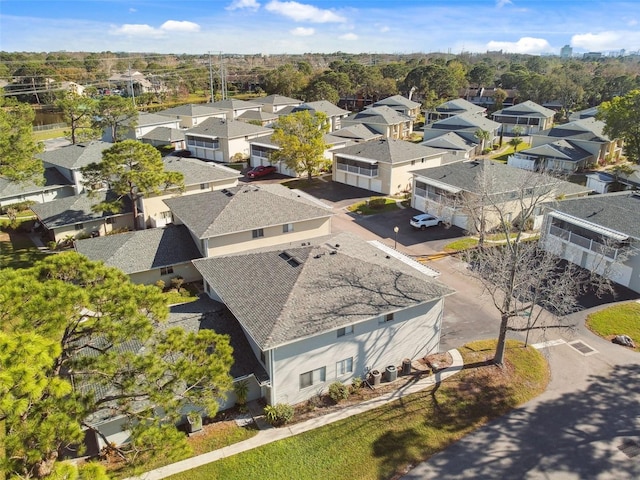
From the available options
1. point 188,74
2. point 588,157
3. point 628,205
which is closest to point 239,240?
point 628,205

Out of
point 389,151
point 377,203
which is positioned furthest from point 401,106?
point 377,203

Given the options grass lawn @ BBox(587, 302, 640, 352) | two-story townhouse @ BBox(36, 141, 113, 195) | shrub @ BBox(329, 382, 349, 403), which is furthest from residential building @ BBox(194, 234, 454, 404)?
two-story townhouse @ BBox(36, 141, 113, 195)

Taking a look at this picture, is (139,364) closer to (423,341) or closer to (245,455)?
(245,455)

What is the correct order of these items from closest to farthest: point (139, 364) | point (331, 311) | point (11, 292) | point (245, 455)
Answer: point (11, 292) → point (139, 364) → point (245, 455) → point (331, 311)

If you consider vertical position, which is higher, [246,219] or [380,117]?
[380,117]

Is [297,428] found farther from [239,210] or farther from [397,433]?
[239,210]

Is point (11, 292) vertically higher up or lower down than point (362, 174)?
higher up

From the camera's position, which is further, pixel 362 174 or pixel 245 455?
pixel 362 174
